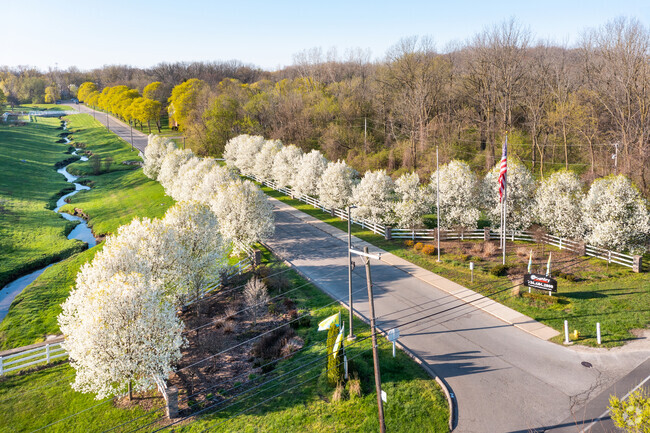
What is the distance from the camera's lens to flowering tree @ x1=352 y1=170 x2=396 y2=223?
37.6 meters

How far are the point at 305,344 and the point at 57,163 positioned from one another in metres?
85.3

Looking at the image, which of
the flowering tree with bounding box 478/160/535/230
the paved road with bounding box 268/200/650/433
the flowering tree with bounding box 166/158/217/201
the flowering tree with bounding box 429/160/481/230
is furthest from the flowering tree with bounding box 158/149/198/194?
the flowering tree with bounding box 478/160/535/230

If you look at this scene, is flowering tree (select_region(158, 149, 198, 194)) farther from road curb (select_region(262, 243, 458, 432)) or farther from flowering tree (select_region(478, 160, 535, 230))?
flowering tree (select_region(478, 160, 535, 230))

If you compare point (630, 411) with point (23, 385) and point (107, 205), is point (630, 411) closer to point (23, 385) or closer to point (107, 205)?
point (23, 385)

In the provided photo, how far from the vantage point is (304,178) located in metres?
48.0

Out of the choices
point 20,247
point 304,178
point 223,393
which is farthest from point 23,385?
point 304,178

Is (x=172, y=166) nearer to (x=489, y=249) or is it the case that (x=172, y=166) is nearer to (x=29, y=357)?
(x=29, y=357)

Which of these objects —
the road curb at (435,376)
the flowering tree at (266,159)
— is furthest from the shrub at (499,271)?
→ the flowering tree at (266,159)

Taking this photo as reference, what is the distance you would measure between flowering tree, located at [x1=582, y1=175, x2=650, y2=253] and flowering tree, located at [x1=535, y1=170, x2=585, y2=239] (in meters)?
1.87

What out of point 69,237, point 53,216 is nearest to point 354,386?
point 69,237

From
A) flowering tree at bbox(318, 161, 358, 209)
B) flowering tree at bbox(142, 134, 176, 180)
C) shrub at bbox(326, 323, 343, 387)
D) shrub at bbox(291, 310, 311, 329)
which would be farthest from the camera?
flowering tree at bbox(142, 134, 176, 180)

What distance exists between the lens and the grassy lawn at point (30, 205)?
40438 millimetres

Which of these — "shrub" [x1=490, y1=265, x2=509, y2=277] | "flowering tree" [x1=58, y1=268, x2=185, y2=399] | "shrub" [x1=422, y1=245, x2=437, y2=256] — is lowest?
"shrub" [x1=490, y1=265, x2=509, y2=277]

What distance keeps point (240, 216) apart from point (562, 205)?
24.2 meters
